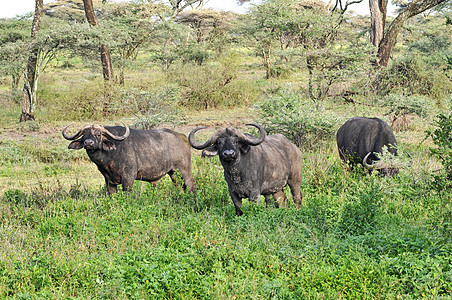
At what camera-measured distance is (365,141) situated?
8.67 meters

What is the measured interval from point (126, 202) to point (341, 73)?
8.29 m

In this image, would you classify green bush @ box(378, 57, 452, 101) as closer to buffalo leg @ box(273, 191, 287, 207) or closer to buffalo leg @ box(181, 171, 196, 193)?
buffalo leg @ box(181, 171, 196, 193)

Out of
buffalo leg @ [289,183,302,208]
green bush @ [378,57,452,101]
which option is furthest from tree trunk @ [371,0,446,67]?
buffalo leg @ [289,183,302,208]

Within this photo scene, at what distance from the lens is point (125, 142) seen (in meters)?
7.33

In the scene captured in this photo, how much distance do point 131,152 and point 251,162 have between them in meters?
2.24

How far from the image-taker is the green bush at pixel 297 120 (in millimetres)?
10531

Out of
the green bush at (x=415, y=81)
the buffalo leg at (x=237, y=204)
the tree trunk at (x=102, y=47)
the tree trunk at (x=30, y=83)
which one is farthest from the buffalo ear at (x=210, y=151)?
the green bush at (x=415, y=81)

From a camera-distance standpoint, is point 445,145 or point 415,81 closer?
point 445,145

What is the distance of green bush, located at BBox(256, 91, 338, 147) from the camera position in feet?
34.6

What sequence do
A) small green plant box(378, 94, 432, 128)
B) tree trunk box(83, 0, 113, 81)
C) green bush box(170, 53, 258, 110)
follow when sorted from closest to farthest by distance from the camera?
small green plant box(378, 94, 432, 128), tree trunk box(83, 0, 113, 81), green bush box(170, 53, 258, 110)

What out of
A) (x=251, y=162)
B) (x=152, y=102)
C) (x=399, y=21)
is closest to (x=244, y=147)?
(x=251, y=162)

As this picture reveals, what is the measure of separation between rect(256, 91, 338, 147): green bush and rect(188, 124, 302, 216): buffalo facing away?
3733 mm

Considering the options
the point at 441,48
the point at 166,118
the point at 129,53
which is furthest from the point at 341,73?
the point at 441,48

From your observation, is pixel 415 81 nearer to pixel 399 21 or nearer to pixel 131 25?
pixel 399 21
